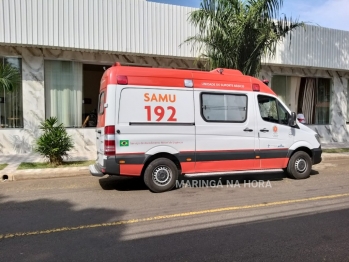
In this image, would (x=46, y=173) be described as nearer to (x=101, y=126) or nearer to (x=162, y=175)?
(x=101, y=126)

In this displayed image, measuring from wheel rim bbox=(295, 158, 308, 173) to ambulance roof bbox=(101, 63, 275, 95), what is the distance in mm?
1941

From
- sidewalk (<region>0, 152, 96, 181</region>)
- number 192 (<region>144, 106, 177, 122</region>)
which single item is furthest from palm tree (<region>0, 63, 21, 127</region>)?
number 192 (<region>144, 106, 177, 122</region>)

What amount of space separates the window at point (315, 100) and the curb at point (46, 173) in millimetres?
12248

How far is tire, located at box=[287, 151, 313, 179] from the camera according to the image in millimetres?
7871

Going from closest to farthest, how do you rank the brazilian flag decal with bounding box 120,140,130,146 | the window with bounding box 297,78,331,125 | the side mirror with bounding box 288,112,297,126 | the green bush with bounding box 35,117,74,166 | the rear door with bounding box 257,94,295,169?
the brazilian flag decal with bounding box 120,140,130,146
the rear door with bounding box 257,94,295,169
the side mirror with bounding box 288,112,297,126
the green bush with bounding box 35,117,74,166
the window with bounding box 297,78,331,125

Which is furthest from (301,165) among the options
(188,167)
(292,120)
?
(188,167)

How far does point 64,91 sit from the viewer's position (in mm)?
12070

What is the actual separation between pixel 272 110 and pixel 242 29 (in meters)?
3.62

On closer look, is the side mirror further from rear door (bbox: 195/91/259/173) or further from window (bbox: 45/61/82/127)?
window (bbox: 45/61/82/127)

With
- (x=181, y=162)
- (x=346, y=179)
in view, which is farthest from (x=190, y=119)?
(x=346, y=179)

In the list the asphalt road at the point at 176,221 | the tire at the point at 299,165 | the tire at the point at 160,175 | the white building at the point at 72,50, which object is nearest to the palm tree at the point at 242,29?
the white building at the point at 72,50

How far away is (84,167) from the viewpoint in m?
9.01

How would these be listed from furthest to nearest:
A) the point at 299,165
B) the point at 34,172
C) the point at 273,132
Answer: the point at 34,172
the point at 299,165
the point at 273,132

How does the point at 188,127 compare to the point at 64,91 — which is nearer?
the point at 188,127
